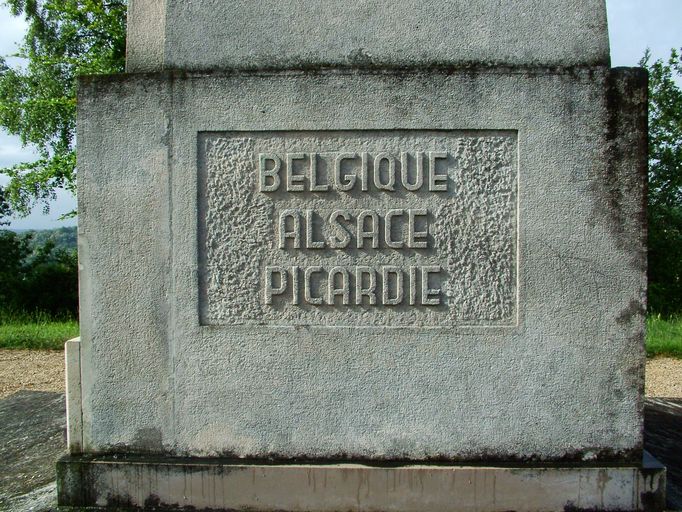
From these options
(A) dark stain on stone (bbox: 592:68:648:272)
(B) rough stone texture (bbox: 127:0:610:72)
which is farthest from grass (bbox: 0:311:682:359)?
(B) rough stone texture (bbox: 127:0:610:72)

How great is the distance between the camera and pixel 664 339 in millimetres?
9344

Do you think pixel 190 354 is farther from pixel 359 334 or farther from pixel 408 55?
pixel 408 55

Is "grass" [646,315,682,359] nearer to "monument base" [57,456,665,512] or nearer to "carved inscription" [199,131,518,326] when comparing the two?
"monument base" [57,456,665,512]

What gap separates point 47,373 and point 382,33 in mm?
6503

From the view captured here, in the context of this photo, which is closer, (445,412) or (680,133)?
(445,412)

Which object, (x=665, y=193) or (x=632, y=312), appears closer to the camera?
(x=632, y=312)

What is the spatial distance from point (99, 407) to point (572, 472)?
2.45m

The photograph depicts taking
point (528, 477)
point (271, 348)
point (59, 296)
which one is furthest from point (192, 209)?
point (59, 296)

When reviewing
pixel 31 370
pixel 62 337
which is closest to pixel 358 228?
pixel 31 370

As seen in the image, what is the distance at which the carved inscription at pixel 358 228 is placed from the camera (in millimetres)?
3354

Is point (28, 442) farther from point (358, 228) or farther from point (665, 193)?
point (665, 193)

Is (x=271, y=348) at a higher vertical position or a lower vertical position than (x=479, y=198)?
lower

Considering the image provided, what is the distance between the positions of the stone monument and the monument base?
0.01 metres

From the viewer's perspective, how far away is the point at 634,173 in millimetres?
3258
